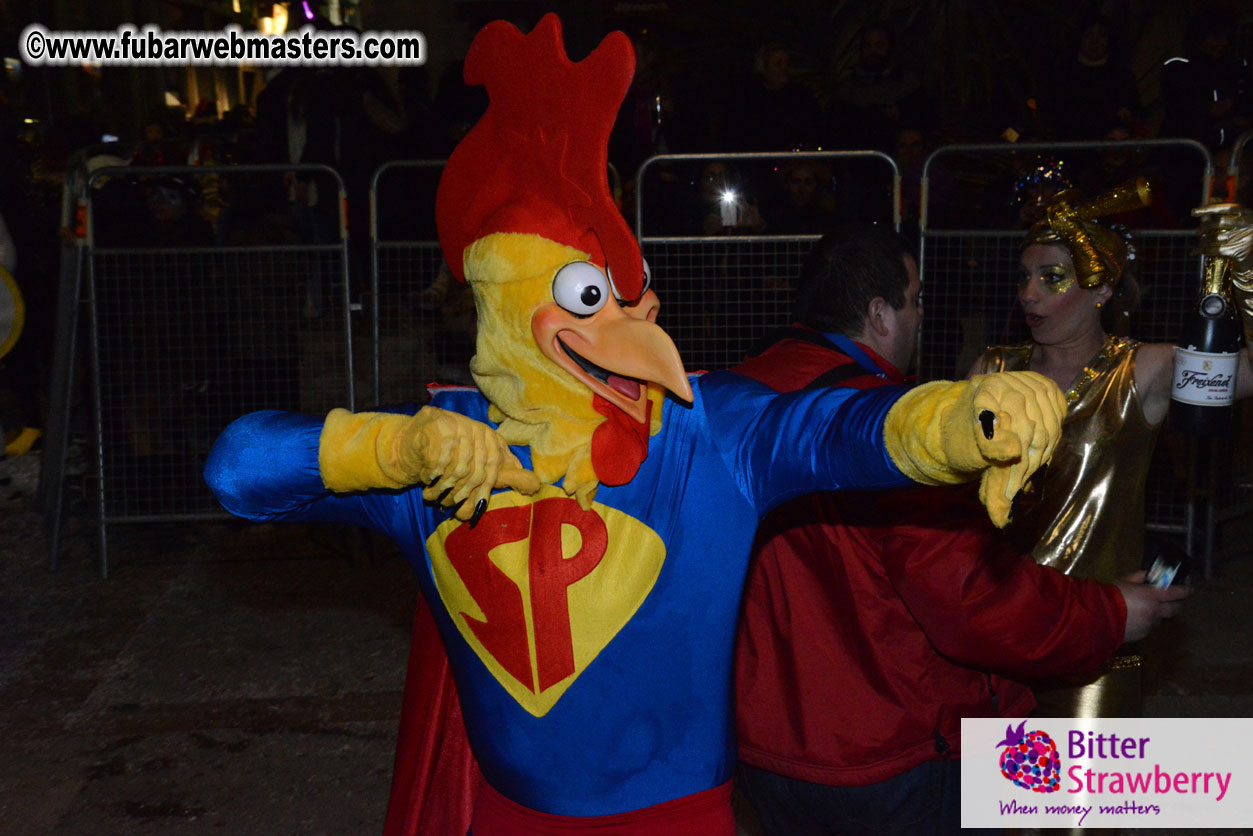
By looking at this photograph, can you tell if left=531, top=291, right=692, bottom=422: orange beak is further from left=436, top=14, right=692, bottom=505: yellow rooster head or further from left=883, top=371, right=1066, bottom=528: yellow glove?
left=883, top=371, right=1066, bottom=528: yellow glove

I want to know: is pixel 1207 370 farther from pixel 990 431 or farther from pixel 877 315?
pixel 990 431

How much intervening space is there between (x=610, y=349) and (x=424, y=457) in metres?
0.40

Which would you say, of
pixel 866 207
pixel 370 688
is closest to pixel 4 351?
pixel 370 688

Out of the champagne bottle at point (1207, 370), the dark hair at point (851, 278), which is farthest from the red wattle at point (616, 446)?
the champagne bottle at point (1207, 370)

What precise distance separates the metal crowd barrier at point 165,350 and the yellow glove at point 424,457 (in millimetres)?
4076

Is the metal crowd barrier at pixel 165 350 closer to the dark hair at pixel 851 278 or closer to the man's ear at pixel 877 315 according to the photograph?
the dark hair at pixel 851 278

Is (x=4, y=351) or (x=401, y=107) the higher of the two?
(x=401, y=107)

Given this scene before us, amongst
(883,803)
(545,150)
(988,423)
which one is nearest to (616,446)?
(545,150)

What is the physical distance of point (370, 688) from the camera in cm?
499

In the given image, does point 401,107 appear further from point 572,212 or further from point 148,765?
point 572,212

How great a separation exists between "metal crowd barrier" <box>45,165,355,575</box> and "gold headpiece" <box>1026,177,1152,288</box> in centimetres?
357

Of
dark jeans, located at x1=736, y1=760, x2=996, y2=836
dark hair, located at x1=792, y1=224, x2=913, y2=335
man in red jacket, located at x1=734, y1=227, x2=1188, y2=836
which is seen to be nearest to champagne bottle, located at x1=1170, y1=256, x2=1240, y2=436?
man in red jacket, located at x1=734, y1=227, x2=1188, y2=836

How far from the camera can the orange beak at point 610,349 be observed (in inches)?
78.2

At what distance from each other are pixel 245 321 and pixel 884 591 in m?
4.58
